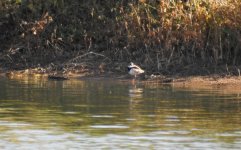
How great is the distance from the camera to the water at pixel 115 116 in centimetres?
1132

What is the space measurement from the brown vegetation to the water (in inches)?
78.6

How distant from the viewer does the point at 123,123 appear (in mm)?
13000

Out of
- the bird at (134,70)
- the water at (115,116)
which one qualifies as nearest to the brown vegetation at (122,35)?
the bird at (134,70)

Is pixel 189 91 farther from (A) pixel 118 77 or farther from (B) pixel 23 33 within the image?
(B) pixel 23 33

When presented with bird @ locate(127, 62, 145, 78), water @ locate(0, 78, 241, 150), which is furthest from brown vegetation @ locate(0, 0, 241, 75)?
water @ locate(0, 78, 241, 150)

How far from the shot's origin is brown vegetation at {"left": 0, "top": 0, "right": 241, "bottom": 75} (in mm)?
20453

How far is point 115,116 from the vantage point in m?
13.7

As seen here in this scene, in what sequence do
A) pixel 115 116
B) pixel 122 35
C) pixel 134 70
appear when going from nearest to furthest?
1. pixel 115 116
2. pixel 134 70
3. pixel 122 35

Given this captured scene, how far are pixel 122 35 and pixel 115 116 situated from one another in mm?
8004

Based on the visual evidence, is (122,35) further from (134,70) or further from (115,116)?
(115,116)

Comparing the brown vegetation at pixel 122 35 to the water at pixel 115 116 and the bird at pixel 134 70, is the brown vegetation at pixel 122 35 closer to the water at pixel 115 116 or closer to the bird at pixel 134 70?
the bird at pixel 134 70

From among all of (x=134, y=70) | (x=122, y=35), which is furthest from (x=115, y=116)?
(x=122, y=35)

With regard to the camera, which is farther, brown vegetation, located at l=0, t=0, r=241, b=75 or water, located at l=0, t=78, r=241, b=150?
brown vegetation, located at l=0, t=0, r=241, b=75

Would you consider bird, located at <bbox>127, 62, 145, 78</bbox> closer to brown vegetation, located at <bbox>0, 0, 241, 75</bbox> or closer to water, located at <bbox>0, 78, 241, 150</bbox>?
brown vegetation, located at <bbox>0, 0, 241, 75</bbox>
